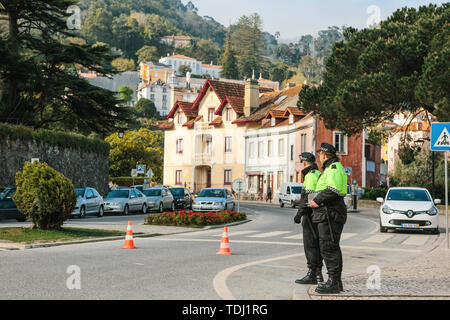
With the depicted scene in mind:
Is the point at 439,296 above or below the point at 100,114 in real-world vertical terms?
below

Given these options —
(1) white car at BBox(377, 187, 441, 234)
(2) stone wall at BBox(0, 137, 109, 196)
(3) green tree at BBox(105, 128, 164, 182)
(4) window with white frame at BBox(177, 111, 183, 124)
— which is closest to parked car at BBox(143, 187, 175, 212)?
(2) stone wall at BBox(0, 137, 109, 196)

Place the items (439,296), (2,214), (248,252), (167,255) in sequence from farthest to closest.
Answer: (2,214), (248,252), (167,255), (439,296)

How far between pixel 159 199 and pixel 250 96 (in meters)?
34.3

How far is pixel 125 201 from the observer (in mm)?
36500

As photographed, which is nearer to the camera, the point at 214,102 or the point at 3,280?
the point at 3,280

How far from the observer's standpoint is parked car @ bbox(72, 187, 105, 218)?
31.6 metres

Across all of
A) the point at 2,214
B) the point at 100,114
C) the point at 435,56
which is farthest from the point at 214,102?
the point at 2,214

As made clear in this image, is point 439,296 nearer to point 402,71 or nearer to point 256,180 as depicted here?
point 402,71

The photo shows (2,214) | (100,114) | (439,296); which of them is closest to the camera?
(439,296)

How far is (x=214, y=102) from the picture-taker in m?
75.2

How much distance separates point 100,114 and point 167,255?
25.6m

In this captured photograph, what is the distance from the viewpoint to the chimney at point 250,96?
71688 mm

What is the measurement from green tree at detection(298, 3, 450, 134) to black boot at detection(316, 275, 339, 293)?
2477cm

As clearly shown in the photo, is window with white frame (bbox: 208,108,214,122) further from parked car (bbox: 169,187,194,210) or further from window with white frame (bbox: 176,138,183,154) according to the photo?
parked car (bbox: 169,187,194,210)
